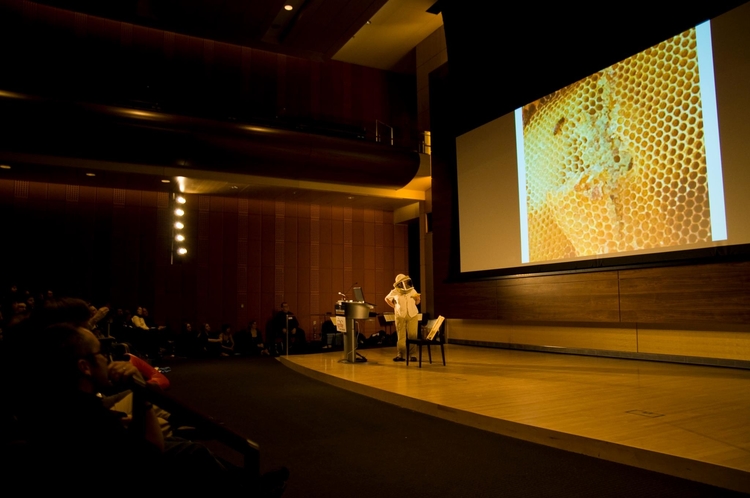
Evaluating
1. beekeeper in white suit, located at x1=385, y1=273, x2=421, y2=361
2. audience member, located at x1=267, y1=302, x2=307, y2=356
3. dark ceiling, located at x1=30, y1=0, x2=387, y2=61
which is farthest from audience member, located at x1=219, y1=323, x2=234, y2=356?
dark ceiling, located at x1=30, y1=0, x2=387, y2=61

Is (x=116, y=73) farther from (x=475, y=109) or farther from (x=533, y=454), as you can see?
(x=533, y=454)

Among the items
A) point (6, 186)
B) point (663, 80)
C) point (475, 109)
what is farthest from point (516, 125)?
point (6, 186)

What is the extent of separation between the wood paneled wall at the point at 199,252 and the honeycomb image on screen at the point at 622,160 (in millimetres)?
7169

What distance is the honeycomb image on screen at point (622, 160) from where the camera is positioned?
550 cm

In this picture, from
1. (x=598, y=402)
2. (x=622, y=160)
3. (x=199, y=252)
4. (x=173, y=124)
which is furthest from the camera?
(x=199, y=252)

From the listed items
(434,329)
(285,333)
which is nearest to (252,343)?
(285,333)

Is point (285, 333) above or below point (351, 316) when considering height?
below

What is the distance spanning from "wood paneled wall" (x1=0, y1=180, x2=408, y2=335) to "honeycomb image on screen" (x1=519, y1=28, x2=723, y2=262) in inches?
282

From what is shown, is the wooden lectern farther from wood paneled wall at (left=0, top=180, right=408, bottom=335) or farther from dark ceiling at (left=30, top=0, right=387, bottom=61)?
dark ceiling at (left=30, top=0, right=387, bottom=61)

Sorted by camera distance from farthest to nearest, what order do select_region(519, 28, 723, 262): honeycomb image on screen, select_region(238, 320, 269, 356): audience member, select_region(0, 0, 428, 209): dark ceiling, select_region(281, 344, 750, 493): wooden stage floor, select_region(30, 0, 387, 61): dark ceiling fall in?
select_region(238, 320, 269, 356): audience member → select_region(30, 0, 387, 61): dark ceiling → select_region(0, 0, 428, 209): dark ceiling → select_region(519, 28, 723, 262): honeycomb image on screen → select_region(281, 344, 750, 493): wooden stage floor

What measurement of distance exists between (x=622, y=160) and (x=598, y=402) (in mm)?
3260

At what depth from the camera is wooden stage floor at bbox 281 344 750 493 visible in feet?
9.10

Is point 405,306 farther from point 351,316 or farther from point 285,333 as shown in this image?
point 285,333

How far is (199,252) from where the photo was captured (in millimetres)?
12352
